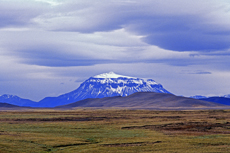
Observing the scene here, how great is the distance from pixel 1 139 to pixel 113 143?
620 inches

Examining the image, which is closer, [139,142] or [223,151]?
[223,151]

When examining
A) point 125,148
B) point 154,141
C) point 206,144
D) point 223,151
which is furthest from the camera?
point 154,141

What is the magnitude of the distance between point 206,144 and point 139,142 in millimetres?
8865

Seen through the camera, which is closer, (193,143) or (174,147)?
(174,147)

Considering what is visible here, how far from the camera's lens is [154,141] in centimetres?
4566

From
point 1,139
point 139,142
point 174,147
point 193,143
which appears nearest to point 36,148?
point 1,139

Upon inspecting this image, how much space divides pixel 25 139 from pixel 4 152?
10657 mm

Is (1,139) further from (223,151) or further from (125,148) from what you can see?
(223,151)

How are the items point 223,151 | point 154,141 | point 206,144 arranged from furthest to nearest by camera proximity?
point 154,141 < point 206,144 < point 223,151

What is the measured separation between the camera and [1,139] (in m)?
46.1

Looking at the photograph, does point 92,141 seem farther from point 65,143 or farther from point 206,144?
point 206,144

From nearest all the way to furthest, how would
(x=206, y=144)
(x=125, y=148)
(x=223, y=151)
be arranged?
(x=223, y=151)
(x=125, y=148)
(x=206, y=144)

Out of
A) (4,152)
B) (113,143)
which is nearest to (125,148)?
(113,143)

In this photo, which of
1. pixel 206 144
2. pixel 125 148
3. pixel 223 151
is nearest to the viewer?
pixel 223 151
